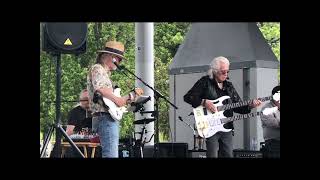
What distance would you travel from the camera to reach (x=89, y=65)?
8023mm

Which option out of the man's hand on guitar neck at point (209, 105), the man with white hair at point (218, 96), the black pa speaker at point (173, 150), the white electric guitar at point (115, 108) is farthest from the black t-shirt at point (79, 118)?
the man's hand on guitar neck at point (209, 105)

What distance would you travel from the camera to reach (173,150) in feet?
27.5

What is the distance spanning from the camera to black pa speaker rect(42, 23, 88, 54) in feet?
25.0

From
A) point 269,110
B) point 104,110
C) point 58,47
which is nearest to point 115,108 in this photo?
point 104,110

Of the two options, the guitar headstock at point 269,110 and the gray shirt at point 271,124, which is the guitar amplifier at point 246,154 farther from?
the guitar headstock at point 269,110

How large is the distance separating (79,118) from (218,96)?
1.60 metres

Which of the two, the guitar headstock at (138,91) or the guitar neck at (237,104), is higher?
the guitar headstock at (138,91)

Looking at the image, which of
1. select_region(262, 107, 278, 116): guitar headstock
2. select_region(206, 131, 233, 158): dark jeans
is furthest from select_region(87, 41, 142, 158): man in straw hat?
select_region(262, 107, 278, 116): guitar headstock

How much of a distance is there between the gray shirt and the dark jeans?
42 cm

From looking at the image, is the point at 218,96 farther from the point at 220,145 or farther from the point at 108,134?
the point at 108,134

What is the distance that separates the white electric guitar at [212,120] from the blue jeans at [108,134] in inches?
45.0

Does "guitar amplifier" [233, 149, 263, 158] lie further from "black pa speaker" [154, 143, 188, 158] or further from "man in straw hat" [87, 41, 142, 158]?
"man in straw hat" [87, 41, 142, 158]

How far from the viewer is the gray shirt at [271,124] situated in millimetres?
8352
